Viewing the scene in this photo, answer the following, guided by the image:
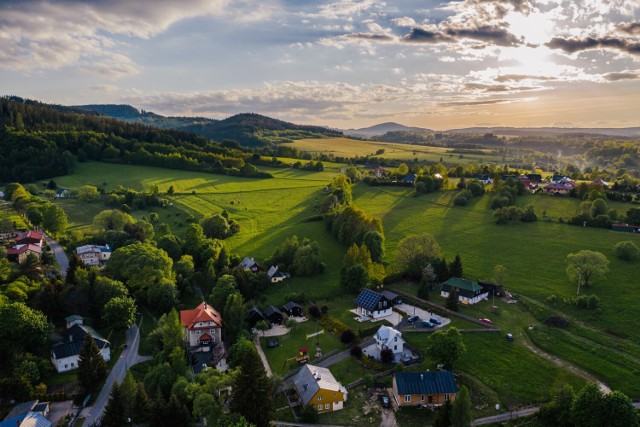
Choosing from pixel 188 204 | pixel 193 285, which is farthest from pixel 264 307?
pixel 188 204

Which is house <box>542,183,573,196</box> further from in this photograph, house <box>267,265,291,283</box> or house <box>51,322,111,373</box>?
house <box>51,322,111,373</box>

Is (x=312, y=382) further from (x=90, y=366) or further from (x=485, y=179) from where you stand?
(x=485, y=179)

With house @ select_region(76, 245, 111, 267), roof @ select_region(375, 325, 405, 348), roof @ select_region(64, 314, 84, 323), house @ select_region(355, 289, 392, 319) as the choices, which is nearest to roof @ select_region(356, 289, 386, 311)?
house @ select_region(355, 289, 392, 319)

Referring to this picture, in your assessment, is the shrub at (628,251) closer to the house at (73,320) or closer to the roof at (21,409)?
the house at (73,320)

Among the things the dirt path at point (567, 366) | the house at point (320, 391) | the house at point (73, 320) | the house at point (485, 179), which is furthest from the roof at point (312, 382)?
the house at point (485, 179)

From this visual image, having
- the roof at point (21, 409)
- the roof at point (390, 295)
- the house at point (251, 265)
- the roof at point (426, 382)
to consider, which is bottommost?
the roof at point (21, 409)

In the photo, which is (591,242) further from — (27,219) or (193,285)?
(27,219)
